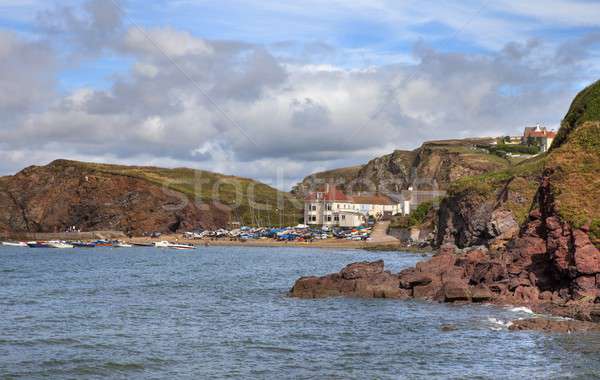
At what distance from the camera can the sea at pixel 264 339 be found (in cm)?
3189

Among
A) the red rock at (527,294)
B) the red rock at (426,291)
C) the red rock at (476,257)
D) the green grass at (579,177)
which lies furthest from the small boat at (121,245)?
the red rock at (527,294)

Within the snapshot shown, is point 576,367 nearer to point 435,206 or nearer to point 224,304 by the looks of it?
point 224,304

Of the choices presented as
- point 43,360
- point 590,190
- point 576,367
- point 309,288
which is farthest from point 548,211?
point 43,360

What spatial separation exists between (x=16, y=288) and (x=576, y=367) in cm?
5180

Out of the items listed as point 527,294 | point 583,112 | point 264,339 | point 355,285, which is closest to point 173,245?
point 583,112

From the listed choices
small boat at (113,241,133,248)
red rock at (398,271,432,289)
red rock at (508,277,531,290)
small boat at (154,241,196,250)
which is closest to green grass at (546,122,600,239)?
red rock at (508,277,531,290)

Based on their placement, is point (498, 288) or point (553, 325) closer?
point (553, 325)

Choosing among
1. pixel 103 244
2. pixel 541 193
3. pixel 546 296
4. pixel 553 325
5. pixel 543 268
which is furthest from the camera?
pixel 103 244

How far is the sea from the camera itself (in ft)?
105

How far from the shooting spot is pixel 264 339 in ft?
130

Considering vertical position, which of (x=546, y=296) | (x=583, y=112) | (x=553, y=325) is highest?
(x=583, y=112)

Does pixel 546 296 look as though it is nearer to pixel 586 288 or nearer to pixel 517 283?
pixel 517 283

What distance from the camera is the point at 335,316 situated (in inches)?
1865

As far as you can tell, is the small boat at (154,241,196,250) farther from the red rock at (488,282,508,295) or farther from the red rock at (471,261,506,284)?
the red rock at (488,282,508,295)
